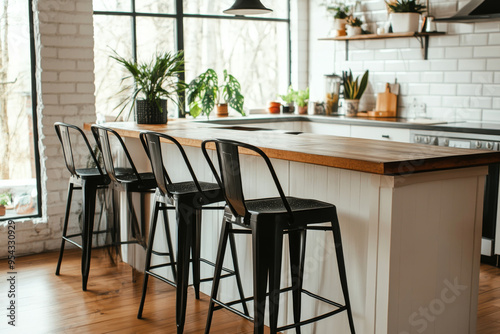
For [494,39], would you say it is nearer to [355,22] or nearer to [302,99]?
[355,22]

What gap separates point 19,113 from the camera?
494 cm

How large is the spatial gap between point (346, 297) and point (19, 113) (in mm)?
3407

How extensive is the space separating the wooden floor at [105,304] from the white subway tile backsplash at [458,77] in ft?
5.61

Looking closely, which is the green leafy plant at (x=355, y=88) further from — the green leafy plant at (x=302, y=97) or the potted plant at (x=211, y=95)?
the potted plant at (x=211, y=95)

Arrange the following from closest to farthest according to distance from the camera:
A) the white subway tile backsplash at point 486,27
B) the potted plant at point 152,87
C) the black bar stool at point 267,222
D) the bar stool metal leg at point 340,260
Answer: the black bar stool at point 267,222, the bar stool metal leg at point 340,260, the potted plant at point 152,87, the white subway tile backsplash at point 486,27

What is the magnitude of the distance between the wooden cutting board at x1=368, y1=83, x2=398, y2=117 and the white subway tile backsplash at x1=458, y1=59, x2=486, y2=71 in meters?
0.77

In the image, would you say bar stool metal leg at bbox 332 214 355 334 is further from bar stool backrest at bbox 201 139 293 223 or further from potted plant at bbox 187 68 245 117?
potted plant at bbox 187 68 245 117

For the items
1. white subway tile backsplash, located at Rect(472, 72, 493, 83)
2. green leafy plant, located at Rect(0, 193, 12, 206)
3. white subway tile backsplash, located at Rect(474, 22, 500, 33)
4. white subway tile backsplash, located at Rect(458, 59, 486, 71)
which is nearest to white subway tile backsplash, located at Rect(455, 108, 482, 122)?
white subway tile backsplash, located at Rect(472, 72, 493, 83)

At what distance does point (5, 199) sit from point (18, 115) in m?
0.70

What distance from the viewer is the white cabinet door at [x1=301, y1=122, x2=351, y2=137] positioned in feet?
18.8

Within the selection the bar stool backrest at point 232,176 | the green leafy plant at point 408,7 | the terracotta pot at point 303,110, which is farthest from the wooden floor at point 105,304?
the terracotta pot at point 303,110

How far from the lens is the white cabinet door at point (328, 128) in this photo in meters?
5.74

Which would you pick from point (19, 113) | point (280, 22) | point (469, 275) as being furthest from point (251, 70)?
point (469, 275)

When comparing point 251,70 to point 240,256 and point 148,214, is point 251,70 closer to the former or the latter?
point 148,214
